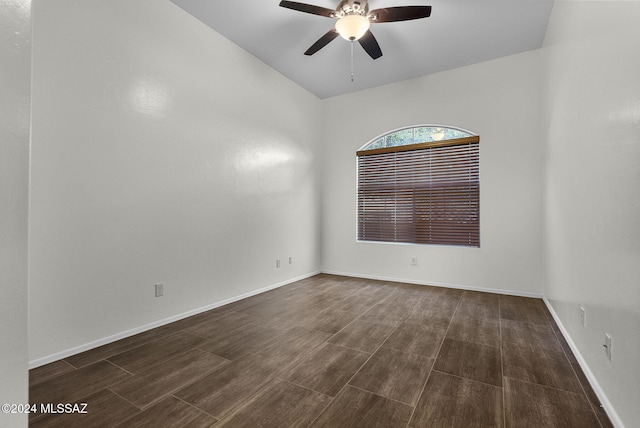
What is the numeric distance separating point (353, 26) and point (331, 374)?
8.94 feet

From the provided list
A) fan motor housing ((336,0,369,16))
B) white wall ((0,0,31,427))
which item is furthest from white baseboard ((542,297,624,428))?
fan motor housing ((336,0,369,16))

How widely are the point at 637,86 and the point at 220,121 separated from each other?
320cm

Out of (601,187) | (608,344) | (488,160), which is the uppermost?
(488,160)

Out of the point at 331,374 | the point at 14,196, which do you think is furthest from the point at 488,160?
the point at 14,196

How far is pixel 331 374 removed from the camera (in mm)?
1832

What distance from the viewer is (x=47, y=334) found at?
6.40 ft

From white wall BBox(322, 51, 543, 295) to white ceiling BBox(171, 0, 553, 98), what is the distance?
26 cm

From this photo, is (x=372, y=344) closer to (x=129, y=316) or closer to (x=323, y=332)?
(x=323, y=332)

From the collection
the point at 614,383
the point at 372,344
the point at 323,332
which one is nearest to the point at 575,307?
the point at 614,383

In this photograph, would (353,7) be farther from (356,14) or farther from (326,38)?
(326,38)

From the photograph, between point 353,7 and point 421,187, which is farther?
point 421,187

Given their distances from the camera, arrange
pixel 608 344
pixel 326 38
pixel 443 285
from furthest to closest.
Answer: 1. pixel 443 285
2. pixel 326 38
3. pixel 608 344

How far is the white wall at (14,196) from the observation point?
91 centimetres

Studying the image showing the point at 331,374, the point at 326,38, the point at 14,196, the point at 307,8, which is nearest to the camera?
the point at 14,196
